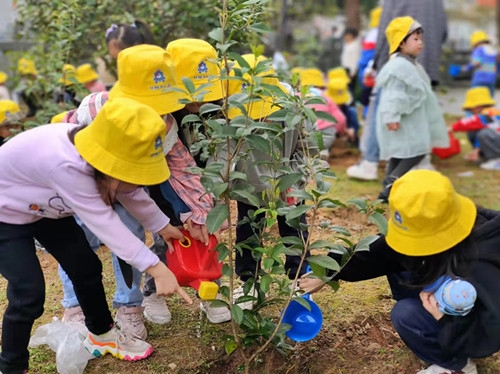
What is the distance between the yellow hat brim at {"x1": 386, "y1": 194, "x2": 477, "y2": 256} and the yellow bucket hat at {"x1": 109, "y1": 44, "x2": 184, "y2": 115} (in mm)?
974

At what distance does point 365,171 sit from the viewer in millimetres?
5895

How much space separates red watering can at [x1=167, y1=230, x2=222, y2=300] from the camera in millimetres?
2615

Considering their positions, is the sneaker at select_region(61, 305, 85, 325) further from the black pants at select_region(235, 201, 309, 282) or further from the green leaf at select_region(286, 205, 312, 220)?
the green leaf at select_region(286, 205, 312, 220)

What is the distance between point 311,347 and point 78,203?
4.18 feet

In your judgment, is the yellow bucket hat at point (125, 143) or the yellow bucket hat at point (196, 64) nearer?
the yellow bucket hat at point (125, 143)

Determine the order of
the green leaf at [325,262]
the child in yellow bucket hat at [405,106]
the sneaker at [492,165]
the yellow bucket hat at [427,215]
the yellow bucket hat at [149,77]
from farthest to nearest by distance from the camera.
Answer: the sneaker at [492,165] < the child in yellow bucket hat at [405,106] < the yellow bucket hat at [149,77] < the green leaf at [325,262] < the yellow bucket hat at [427,215]

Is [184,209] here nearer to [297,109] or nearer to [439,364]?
[297,109]

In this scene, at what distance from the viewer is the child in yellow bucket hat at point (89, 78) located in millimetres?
5914

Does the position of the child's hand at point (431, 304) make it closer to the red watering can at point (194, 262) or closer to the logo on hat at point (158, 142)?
the red watering can at point (194, 262)

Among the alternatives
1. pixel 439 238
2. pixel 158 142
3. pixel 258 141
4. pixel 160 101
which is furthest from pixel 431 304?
pixel 160 101

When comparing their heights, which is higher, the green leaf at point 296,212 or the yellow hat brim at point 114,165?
the yellow hat brim at point 114,165

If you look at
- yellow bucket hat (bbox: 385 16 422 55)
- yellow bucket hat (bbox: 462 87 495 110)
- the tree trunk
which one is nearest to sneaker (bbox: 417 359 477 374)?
yellow bucket hat (bbox: 385 16 422 55)

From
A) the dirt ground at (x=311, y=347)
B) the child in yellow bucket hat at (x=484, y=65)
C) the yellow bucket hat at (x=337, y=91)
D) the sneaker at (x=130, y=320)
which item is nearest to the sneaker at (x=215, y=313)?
the dirt ground at (x=311, y=347)

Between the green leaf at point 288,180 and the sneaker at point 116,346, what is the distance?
0.97m
